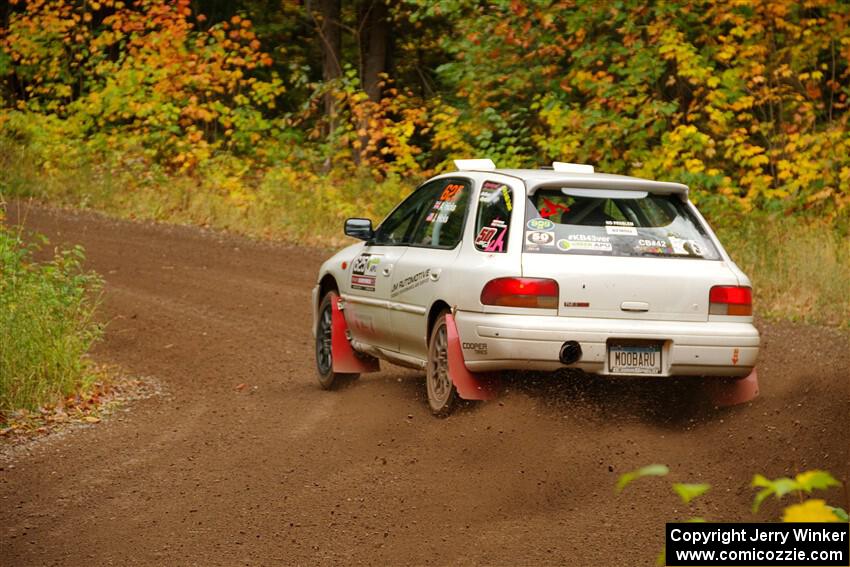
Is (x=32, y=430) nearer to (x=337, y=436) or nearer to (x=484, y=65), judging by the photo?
(x=337, y=436)

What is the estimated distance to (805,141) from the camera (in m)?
19.3

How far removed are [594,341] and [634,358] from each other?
287mm

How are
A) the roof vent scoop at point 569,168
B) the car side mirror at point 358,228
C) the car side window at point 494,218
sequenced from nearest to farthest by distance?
the car side window at point 494,218, the roof vent scoop at point 569,168, the car side mirror at point 358,228

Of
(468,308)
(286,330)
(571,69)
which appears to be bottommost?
(286,330)

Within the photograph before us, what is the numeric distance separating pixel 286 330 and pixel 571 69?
957 centimetres

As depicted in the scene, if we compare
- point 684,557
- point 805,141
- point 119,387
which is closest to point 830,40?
point 805,141

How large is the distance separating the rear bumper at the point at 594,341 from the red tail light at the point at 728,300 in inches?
3.1

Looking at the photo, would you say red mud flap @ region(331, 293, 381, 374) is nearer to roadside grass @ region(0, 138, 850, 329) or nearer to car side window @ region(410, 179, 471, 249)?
car side window @ region(410, 179, 471, 249)

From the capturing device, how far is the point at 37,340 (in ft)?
35.1

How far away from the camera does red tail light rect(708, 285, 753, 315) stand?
8.43m

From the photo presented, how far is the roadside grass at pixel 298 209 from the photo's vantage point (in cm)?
1573

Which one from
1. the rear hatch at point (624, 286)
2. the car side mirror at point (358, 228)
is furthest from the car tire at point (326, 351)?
the rear hatch at point (624, 286)

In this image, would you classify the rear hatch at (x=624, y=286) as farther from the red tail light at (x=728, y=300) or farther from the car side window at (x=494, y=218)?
the car side window at (x=494, y=218)

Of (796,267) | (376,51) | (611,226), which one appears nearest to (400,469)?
(611,226)
